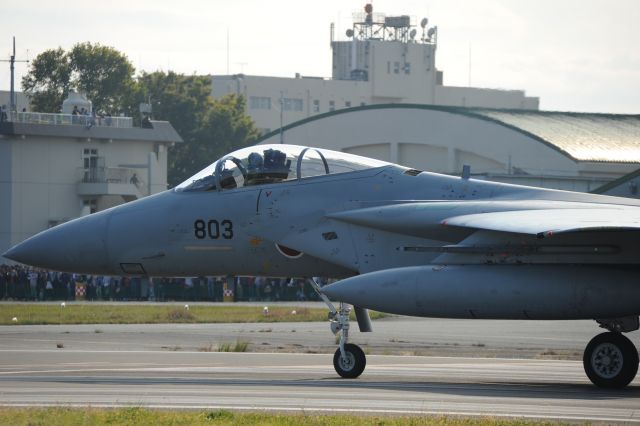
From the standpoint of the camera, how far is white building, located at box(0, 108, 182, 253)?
2645 inches

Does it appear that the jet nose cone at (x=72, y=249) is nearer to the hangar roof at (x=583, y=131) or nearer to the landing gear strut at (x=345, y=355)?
the landing gear strut at (x=345, y=355)

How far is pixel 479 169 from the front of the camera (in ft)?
220

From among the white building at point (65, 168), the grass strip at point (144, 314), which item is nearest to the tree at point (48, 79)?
the white building at point (65, 168)

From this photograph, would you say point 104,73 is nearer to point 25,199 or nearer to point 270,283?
point 25,199

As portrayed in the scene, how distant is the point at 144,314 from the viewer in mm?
39531

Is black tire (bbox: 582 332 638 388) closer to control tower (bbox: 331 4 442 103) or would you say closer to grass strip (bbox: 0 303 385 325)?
grass strip (bbox: 0 303 385 325)

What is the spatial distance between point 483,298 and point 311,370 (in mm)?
5170

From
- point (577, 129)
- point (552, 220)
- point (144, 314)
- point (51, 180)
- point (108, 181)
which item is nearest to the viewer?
point (552, 220)

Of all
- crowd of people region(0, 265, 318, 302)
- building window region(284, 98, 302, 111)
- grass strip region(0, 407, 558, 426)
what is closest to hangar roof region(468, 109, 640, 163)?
crowd of people region(0, 265, 318, 302)

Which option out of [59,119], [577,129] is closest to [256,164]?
[577,129]

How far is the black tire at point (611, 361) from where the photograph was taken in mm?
17312

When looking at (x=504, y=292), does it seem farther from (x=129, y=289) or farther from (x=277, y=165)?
(x=129, y=289)

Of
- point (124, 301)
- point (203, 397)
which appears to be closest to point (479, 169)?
point (124, 301)

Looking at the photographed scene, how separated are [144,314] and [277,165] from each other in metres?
21.2
